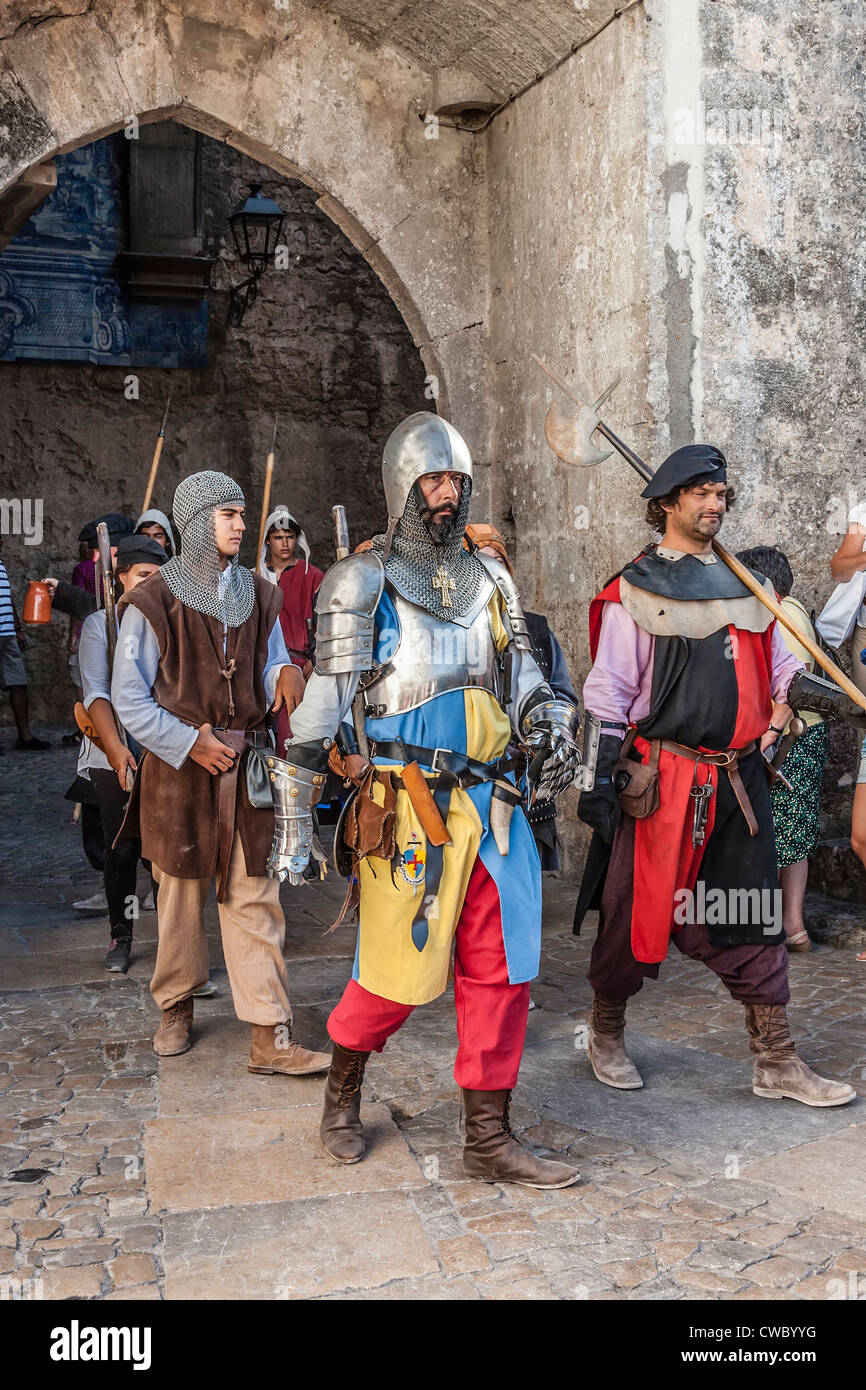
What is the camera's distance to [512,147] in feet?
22.0

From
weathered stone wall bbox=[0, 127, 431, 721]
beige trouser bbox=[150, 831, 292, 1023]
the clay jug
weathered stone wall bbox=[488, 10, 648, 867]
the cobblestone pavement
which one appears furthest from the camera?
weathered stone wall bbox=[0, 127, 431, 721]

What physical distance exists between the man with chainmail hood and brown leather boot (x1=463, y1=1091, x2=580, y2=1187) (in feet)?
2.70

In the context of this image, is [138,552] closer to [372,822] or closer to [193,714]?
[193,714]

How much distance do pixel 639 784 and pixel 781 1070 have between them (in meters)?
0.86

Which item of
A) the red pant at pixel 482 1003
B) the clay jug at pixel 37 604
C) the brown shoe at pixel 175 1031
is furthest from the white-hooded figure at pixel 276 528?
the red pant at pixel 482 1003

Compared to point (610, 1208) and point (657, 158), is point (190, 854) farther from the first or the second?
point (657, 158)

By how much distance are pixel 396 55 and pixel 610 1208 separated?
5687 mm

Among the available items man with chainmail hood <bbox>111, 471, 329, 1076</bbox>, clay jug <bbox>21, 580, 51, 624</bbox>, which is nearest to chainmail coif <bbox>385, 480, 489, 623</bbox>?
man with chainmail hood <bbox>111, 471, 329, 1076</bbox>

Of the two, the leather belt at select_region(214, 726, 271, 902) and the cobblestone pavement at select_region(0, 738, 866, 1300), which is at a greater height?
the leather belt at select_region(214, 726, 271, 902)

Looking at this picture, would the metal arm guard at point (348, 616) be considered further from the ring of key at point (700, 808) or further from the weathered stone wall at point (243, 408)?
the weathered stone wall at point (243, 408)

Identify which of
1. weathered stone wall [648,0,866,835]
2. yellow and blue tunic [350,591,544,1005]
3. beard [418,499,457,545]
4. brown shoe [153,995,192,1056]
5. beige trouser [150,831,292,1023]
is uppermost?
weathered stone wall [648,0,866,835]

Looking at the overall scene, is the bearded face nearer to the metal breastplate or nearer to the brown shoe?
the metal breastplate

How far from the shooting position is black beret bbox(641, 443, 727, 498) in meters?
3.69

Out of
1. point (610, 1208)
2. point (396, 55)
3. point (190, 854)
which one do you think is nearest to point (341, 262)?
point (396, 55)
